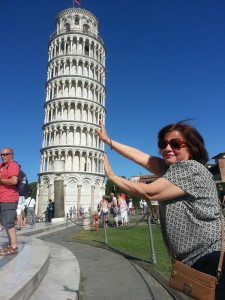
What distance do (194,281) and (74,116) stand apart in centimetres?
5623

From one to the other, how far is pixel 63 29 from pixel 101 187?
30.3 meters

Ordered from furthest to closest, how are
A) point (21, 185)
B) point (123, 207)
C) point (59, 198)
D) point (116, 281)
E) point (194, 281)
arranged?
point (59, 198), point (123, 207), point (21, 185), point (116, 281), point (194, 281)

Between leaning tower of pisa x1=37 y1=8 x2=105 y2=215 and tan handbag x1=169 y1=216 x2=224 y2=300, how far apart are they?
5236 cm

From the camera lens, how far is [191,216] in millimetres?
1882

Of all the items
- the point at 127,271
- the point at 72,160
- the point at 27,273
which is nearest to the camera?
Answer: the point at 27,273

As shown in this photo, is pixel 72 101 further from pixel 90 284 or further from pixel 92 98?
pixel 90 284

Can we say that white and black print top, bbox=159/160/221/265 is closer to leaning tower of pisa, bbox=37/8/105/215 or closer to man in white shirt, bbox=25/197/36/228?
man in white shirt, bbox=25/197/36/228

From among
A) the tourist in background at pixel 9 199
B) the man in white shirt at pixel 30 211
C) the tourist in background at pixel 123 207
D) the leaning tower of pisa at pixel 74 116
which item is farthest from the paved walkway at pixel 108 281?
the leaning tower of pisa at pixel 74 116

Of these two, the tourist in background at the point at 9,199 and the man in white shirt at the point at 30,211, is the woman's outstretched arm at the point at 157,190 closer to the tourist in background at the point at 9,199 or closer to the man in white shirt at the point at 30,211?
the tourist in background at the point at 9,199

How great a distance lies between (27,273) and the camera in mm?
3561

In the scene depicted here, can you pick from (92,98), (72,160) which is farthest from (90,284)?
(92,98)

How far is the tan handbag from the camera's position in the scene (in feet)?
5.66

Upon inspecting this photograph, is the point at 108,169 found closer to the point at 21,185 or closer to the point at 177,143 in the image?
the point at 177,143

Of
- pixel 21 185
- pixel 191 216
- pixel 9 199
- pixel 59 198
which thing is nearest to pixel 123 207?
pixel 59 198
